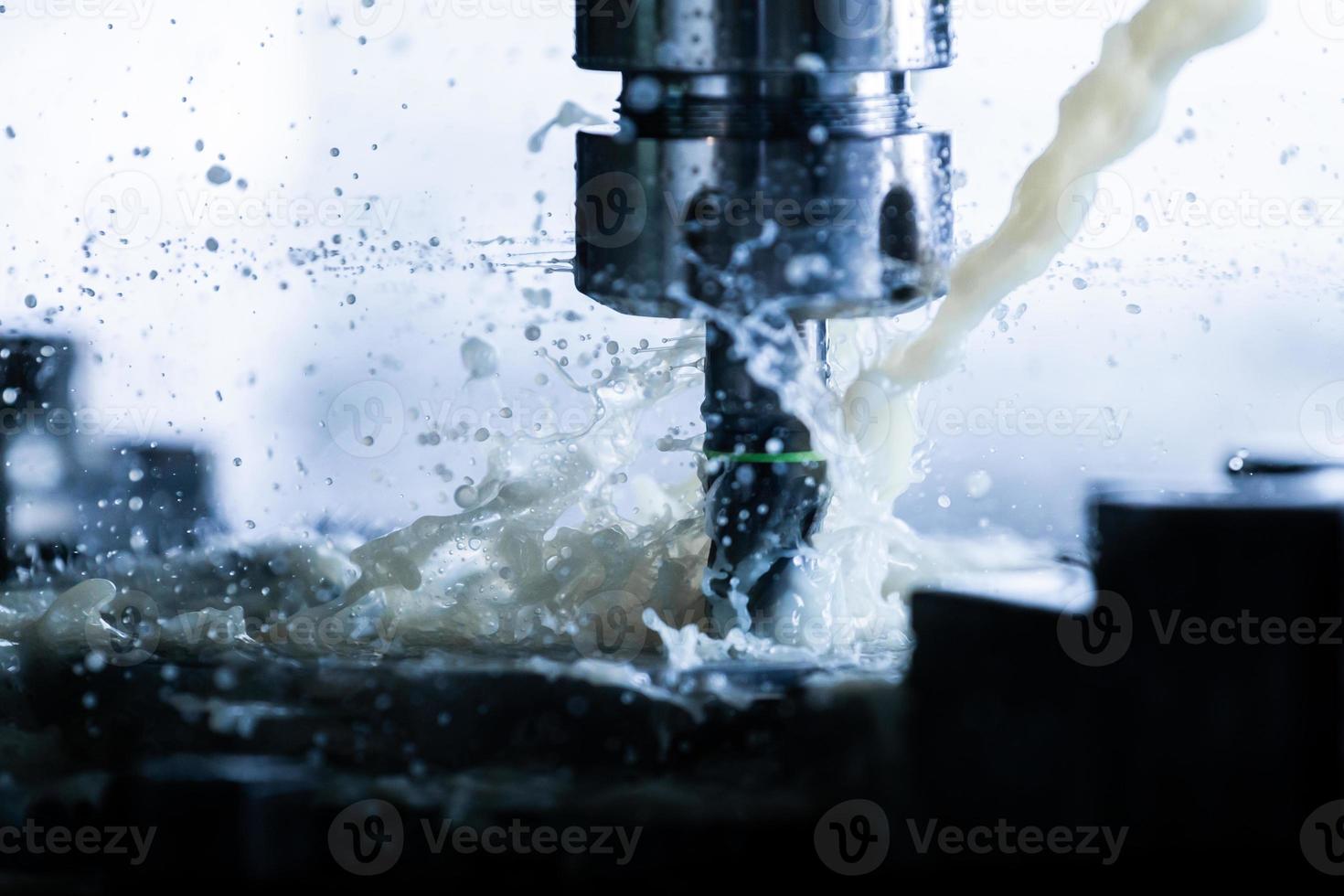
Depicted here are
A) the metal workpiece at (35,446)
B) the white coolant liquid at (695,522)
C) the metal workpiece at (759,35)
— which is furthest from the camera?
the metal workpiece at (35,446)

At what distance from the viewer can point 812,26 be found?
1.06 meters

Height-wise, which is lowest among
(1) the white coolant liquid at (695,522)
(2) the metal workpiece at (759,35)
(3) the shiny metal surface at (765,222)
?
(1) the white coolant liquid at (695,522)

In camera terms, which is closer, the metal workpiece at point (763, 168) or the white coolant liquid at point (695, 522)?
the metal workpiece at point (763, 168)

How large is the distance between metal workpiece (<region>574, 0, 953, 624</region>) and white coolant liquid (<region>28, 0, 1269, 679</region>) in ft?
0.19

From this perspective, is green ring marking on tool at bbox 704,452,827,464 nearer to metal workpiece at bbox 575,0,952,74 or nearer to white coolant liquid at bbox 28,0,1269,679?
white coolant liquid at bbox 28,0,1269,679

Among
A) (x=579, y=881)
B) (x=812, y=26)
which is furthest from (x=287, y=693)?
(x=812, y=26)

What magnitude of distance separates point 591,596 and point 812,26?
1.38 feet

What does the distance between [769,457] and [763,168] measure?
0.61ft

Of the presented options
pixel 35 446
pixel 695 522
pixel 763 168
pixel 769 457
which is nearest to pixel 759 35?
pixel 763 168

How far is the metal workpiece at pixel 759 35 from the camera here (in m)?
1.06

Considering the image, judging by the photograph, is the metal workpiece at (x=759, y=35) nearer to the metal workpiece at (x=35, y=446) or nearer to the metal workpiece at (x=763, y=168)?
the metal workpiece at (x=763, y=168)

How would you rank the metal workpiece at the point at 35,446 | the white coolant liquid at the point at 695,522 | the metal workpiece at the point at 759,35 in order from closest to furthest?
the metal workpiece at the point at 759,35, the white coolant liquid at the point at 695,522, the metal workpiece at the point at 35,446

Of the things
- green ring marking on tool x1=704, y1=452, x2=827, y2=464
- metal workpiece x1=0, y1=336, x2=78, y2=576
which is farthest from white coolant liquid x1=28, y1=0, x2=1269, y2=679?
metal workpiece x1=0, y1=336, x2=78, y2=576

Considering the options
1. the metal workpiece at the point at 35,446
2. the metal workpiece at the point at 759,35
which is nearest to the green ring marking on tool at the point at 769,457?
the metal workpiece at the point at 759,35
